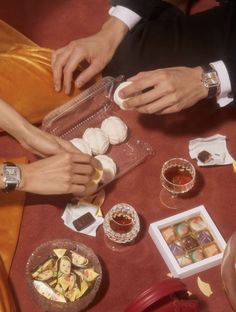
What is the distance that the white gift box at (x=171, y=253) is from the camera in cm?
116

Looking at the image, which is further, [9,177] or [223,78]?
[223,78]

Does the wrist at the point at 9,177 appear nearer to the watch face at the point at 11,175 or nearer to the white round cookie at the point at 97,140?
the watch face at the point at 11,175

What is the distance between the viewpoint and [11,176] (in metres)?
1.15

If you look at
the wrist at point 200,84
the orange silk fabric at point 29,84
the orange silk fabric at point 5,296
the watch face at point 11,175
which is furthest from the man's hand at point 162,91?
the orange silk fabric at point 5,296

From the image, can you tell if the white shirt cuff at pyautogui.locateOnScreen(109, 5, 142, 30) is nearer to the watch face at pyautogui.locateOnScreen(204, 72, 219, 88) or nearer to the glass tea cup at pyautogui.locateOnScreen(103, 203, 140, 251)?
the watch face at pyautogui.locateOnScreen(204, 72, 219, 88)

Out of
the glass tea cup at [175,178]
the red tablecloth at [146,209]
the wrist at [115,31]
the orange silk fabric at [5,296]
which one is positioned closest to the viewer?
the orange silk fabric at [5,296]

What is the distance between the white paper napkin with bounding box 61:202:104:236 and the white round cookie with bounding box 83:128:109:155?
0.16 m

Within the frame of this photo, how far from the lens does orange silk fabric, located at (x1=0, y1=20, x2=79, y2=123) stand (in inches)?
53.4

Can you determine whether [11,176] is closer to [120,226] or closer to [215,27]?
[120,226]

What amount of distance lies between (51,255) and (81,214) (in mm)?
143

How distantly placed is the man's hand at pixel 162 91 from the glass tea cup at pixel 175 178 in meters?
0.13

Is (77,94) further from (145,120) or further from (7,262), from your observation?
(7,262)

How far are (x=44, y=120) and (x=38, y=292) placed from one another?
0.47 m

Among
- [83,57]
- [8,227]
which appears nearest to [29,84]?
[83,57]
